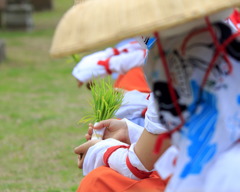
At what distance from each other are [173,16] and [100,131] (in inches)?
43.3

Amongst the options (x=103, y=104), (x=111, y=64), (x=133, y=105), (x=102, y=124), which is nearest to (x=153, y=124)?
(x=102, y=124)

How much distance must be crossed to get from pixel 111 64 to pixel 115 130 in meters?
1.66

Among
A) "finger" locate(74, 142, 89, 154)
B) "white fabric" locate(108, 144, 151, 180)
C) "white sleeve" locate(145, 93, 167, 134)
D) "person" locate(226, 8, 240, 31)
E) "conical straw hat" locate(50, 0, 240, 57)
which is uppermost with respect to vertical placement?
"conical straw hat" locate(50, 0, 240, 57)

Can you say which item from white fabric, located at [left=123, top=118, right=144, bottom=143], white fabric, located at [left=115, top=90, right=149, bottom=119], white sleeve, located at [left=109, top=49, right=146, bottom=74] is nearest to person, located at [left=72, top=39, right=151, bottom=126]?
white sleeve, located at [left=109, top=49, right=146, bottom=74]

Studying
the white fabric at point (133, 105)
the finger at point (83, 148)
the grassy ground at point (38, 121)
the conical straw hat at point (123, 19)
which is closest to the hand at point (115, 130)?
the finger at point (83, 148)

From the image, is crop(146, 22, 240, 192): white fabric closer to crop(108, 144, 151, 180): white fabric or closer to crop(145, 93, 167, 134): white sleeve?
crop(145, 93, 167, 134): white sleeve

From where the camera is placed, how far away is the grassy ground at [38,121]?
3961 mm

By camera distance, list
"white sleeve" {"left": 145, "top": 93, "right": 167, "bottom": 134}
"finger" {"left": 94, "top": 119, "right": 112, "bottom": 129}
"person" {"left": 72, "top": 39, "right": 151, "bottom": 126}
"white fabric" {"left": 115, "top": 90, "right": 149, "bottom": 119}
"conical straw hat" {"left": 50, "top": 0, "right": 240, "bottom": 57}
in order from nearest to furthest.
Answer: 1. "conical straw hat" {"left": 50, "top": 0, "right": 240, "bottom": 57}
2. "white sleeve" {"left": 145, "top": 93, "right": 167, "bottom": 134}
3. "finger" {"left": 94, "top": 119, "right": 112, "bottom": 129}
4. "white fabric" {"left": 115, "top": 90, "right": 149, "bottom": 119}
5. "person" {"left": 72, "top": 39, "right": 151, "bottom": 126}

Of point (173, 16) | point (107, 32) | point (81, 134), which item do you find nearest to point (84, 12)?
point (107, 32)

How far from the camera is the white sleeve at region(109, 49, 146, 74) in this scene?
3936mm

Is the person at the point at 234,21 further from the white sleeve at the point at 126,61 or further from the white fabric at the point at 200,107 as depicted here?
the white sleeve at the point at 126,61

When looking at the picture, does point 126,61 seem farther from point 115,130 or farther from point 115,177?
point 115,177

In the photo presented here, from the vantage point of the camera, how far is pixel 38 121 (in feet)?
17.9

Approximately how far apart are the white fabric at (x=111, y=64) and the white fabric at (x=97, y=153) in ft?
5.30
